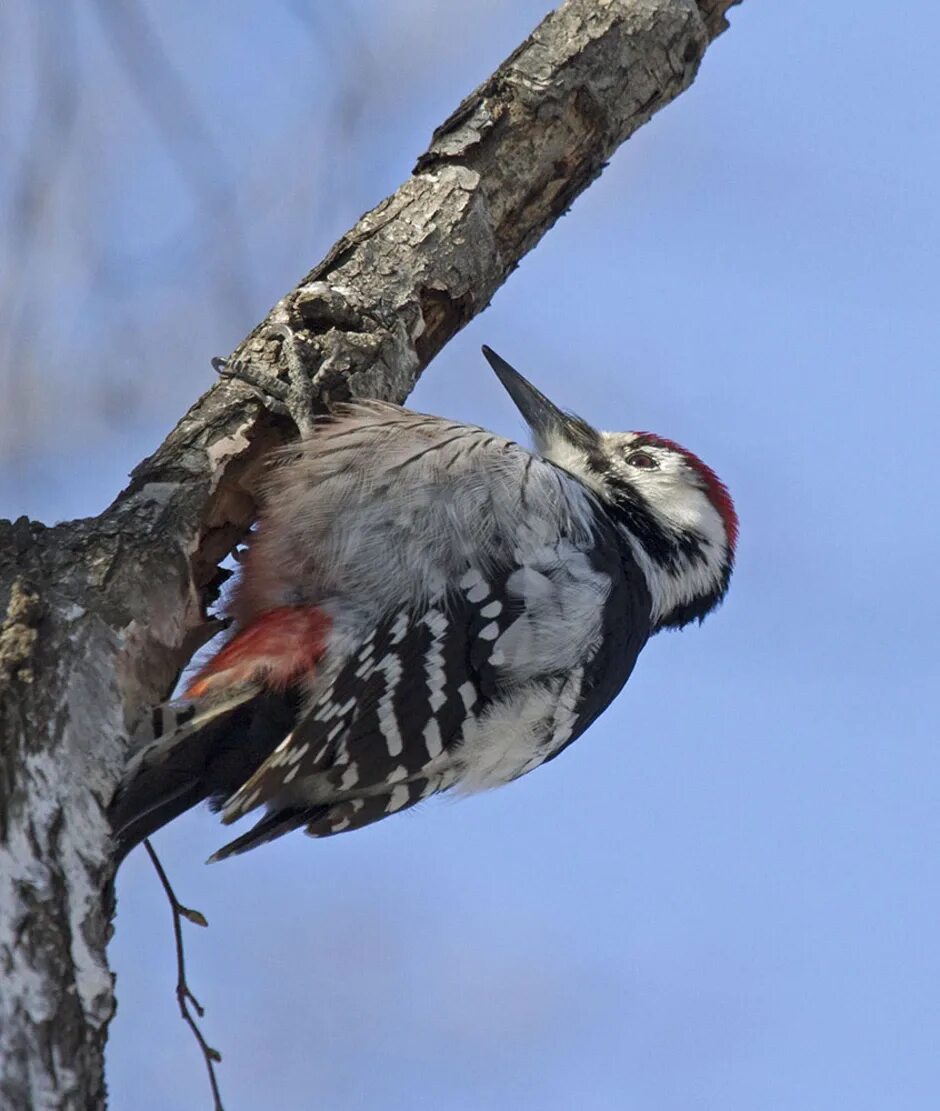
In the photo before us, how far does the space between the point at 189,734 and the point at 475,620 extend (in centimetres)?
72

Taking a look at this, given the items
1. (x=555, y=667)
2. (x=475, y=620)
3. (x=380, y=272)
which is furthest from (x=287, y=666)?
(x=380, y=272)

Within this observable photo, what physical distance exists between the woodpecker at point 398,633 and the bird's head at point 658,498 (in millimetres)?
292

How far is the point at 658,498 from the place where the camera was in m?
4.05

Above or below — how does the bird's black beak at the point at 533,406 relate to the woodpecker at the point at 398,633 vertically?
above

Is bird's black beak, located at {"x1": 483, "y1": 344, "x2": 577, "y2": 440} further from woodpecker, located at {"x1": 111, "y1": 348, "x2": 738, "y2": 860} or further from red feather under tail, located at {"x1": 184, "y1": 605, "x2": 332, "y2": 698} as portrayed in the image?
red feather under tail, located at {"x1": 184, "y1": 605, "x2": 332, "y2": 698}

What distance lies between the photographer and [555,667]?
3.44m

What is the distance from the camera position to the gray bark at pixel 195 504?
6.36 feet

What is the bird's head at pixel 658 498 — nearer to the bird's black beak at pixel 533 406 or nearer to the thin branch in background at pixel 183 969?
the bird's black beak at pixel 533 406

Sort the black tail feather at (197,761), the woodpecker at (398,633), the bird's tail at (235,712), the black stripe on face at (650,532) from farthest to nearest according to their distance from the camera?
the black stripe on face at (650,532), the woodpecker at (398,633), the bird's tail at (235,712), the black tail feather at (197,761)

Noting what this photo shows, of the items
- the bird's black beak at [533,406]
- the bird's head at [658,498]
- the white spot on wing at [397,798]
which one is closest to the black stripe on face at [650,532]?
the bird's head at [658,498]

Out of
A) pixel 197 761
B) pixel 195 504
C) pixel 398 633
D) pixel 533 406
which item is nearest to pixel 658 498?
pixel 533 406

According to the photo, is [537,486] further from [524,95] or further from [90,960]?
[90,960]

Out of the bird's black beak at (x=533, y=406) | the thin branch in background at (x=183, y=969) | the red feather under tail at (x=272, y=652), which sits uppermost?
the bird's black beak at (x=533, y=406)

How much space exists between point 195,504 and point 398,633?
53 centimetres
